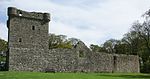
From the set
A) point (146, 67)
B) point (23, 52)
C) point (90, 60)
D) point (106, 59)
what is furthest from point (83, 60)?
point (146, 67)

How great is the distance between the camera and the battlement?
45.6 metres

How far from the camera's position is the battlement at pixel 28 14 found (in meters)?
45.6

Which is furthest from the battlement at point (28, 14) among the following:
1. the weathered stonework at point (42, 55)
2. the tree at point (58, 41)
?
the tree at point (58, 41)

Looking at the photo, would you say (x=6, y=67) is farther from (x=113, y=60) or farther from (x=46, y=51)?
(x=113, y=60)

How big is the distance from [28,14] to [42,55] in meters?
9.48

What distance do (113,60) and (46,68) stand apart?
1162 cm

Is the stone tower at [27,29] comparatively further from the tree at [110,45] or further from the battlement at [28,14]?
the tree at [110,45]

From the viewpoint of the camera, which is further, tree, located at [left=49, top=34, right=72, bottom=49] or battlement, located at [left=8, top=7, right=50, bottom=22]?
tree, located at [left=49, top=34, right=72, bottom=49]

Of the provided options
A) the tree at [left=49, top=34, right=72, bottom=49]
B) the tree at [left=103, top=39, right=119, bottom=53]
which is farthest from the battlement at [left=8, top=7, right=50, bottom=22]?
the tree at [left=103, top=39, right=119, bottom=53]

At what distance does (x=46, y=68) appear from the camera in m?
39.9

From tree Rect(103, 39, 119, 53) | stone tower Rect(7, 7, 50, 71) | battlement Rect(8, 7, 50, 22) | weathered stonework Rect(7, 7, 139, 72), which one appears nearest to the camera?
weathered stonework Rect(7, 7, 139, 72)

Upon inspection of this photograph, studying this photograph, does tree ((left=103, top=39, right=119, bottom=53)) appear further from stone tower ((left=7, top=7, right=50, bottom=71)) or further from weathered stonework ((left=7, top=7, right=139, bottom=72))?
stone tower ((left=7, top=7, right=50, bottom=71))

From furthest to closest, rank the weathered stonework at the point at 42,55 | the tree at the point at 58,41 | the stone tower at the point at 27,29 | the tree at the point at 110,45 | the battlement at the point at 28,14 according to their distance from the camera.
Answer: the tree at the point at 110,45, the tree at the point at 58,41, the stone tower at the point at 27,29, the battlement at the point at 28,14, the weathered stonework at the point at 42,55

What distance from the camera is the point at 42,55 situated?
39.7 meters
